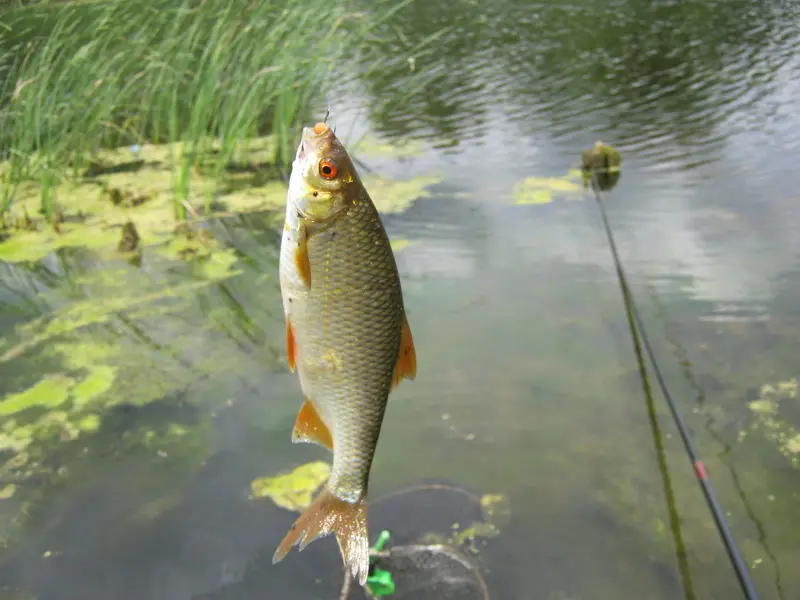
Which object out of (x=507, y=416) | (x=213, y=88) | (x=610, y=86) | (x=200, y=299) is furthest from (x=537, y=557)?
(x=610, y=86)

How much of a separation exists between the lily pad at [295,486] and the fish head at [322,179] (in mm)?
2044

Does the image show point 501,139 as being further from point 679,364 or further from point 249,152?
point 679,364

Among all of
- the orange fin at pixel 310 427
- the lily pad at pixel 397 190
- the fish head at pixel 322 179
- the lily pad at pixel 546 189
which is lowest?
the lily pad at pixel 546 189

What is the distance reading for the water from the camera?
117 inches

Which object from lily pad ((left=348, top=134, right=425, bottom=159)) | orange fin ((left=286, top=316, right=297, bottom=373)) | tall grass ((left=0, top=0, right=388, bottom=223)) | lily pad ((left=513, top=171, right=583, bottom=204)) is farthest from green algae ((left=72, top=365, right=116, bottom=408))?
lily pad ((left=348, top=134, right=425, bottom=159))

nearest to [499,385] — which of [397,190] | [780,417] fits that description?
[780,417]

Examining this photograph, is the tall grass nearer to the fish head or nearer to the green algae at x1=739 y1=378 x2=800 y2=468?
the green algae at x1=739 y1=378 x2=800 y2=468

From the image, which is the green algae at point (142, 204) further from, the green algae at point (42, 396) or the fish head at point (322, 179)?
the fish head at point (322, 179)

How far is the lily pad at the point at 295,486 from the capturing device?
3264 mm

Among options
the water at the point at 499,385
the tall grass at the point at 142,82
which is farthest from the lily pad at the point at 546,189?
the tall grass at the point at 142,82

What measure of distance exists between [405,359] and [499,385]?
7.70 feet

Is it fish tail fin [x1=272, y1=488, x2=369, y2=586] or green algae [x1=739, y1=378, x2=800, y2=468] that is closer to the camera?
fish tail fin [x1=272, y1=488, x2=369, y2=586]

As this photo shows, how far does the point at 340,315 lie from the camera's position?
1.56 metres

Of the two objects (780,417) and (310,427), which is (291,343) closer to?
(310,427)
